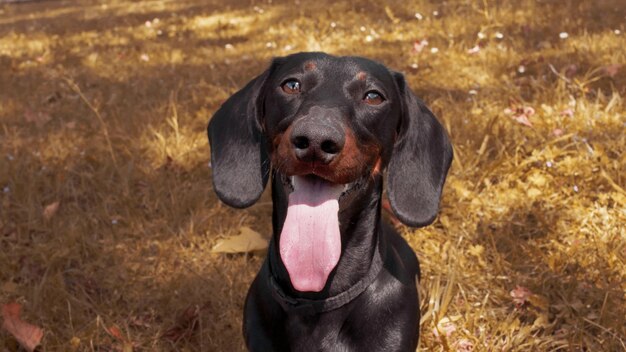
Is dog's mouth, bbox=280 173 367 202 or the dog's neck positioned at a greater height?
dog's mouth, bbox=280 173 367 202

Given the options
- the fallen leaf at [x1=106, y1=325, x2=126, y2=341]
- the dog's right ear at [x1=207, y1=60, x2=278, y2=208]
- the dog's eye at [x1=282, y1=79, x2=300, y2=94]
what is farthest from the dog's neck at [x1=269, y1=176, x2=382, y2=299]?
the fallen leaf at [x1=106, y1=325, x2=126, y2=341]

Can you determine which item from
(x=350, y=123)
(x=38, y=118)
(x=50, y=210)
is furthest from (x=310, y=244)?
(x=38, y=118)

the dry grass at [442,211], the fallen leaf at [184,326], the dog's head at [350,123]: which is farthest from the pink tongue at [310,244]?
the fallen leaf at [184,326]

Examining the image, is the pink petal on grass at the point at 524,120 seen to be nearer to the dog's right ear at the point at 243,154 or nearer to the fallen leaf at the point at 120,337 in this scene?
the dog's right ear at the point at 243,154

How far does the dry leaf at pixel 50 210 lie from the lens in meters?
3.57

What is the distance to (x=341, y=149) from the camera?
1769 mm

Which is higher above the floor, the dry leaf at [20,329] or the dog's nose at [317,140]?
the dog's nose at [317,140]

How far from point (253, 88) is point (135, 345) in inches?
54.3

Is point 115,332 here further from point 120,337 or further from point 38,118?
point 38,118

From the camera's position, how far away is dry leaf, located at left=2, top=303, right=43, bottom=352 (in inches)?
99.6

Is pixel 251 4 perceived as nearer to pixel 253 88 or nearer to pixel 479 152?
pixel 479 152

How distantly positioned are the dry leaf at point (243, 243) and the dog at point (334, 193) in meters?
0.88

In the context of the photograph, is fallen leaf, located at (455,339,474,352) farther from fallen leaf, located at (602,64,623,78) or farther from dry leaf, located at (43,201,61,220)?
fallen leaf, located at (602,64,623,78)

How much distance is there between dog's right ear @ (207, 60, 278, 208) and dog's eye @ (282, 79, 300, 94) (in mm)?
147
